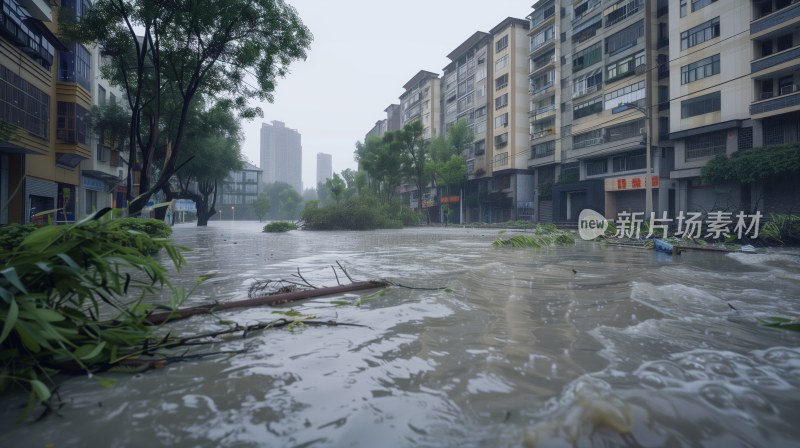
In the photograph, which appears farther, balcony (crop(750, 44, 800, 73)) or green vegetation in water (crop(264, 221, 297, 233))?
green vegetation in water (crop(264, 221, 297, 233))

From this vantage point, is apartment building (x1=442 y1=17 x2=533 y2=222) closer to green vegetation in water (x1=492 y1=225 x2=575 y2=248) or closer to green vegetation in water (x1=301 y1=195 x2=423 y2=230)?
green vegetation in water (x1=301 y1=195 x2=423 y2=230)

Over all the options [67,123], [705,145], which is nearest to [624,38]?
[705,145]

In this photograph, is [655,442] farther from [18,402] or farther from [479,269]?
[479,269]

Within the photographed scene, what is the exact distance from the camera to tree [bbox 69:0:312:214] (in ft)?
43.3

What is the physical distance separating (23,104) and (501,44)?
42050mm

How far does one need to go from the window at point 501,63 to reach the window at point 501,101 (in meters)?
3.30

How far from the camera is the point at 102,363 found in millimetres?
2400

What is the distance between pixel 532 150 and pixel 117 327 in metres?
43.0

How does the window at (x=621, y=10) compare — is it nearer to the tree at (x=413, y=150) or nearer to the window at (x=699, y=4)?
the window at (x=699, y=4)

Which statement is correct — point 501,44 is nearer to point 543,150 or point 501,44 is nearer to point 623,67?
point 543,150

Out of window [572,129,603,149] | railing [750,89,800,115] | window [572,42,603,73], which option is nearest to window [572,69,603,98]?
window [572,42,603,73]

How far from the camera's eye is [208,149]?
89.4ft

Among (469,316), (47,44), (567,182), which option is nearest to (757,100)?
(567,182)

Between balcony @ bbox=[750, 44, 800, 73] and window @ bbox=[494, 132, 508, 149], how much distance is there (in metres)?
23.0
